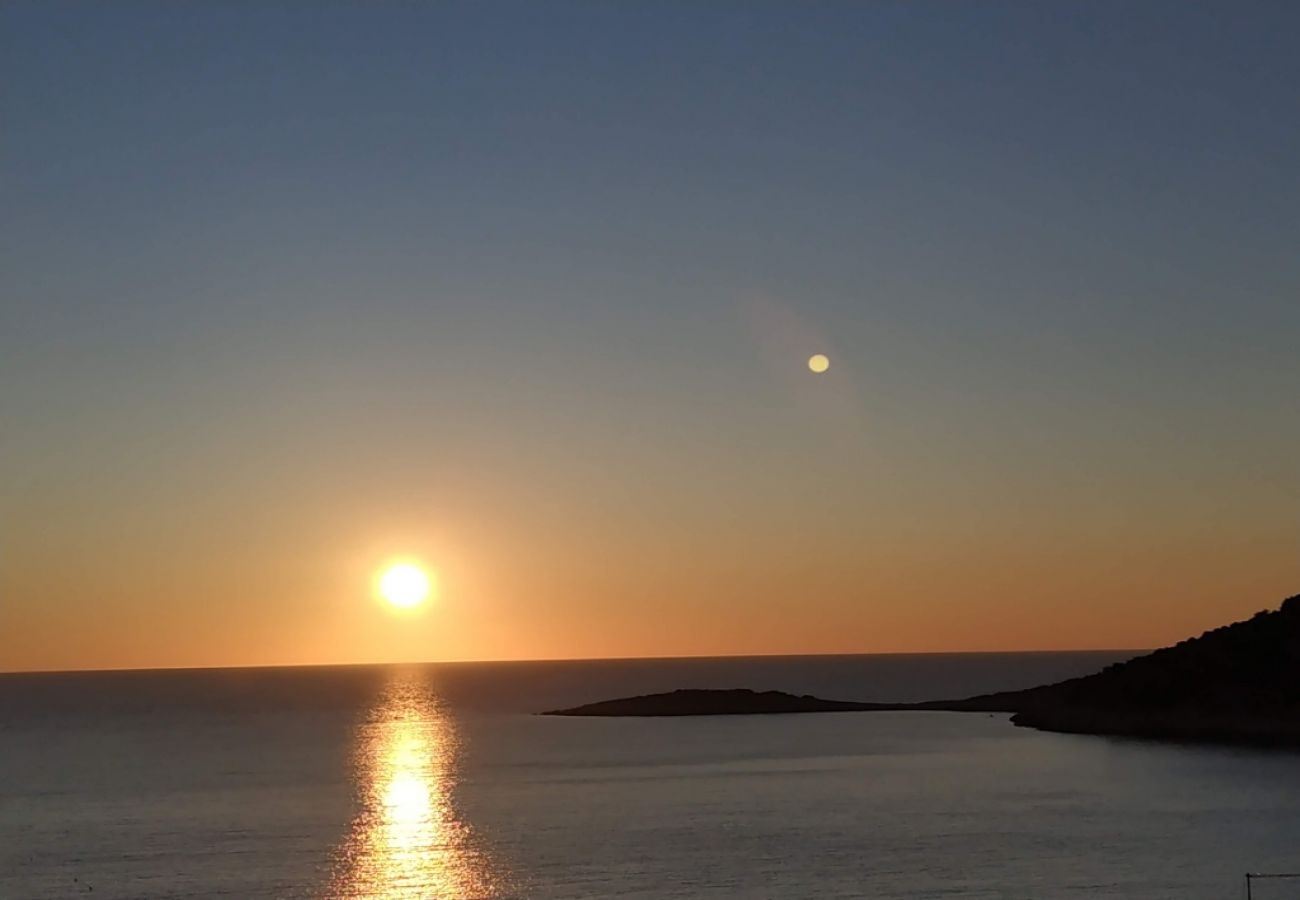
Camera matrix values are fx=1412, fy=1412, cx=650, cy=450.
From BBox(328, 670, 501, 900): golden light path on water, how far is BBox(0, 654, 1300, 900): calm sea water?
261mm

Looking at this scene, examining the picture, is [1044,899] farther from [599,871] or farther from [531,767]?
[531,767]

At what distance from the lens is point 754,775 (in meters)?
112

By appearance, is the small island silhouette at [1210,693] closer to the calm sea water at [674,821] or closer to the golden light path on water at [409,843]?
the calm sea water at [674,821]

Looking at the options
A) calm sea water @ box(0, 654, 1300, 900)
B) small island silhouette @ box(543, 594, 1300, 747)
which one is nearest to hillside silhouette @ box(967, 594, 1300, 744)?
small island silhouette @ box(543, 594, 1300, 747)

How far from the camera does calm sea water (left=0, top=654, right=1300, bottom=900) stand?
64500 millimetres

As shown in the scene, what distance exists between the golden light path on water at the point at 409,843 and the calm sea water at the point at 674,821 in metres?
0.26

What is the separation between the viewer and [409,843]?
80500 mm

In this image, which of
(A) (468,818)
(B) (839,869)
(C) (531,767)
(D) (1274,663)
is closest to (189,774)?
(C) (531,767)

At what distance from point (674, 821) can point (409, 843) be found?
620 inches

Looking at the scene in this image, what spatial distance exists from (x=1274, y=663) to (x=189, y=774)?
10104 centimetres

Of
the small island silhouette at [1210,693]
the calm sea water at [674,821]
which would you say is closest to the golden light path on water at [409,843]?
the calm sea water at [674,821]

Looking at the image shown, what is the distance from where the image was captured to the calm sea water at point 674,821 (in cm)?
6450

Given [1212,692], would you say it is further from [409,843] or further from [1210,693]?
[409,843]

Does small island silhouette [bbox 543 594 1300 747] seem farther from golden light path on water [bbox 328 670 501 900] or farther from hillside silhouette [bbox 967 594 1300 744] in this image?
golden light path on water [bbox 328 670 501 900]
